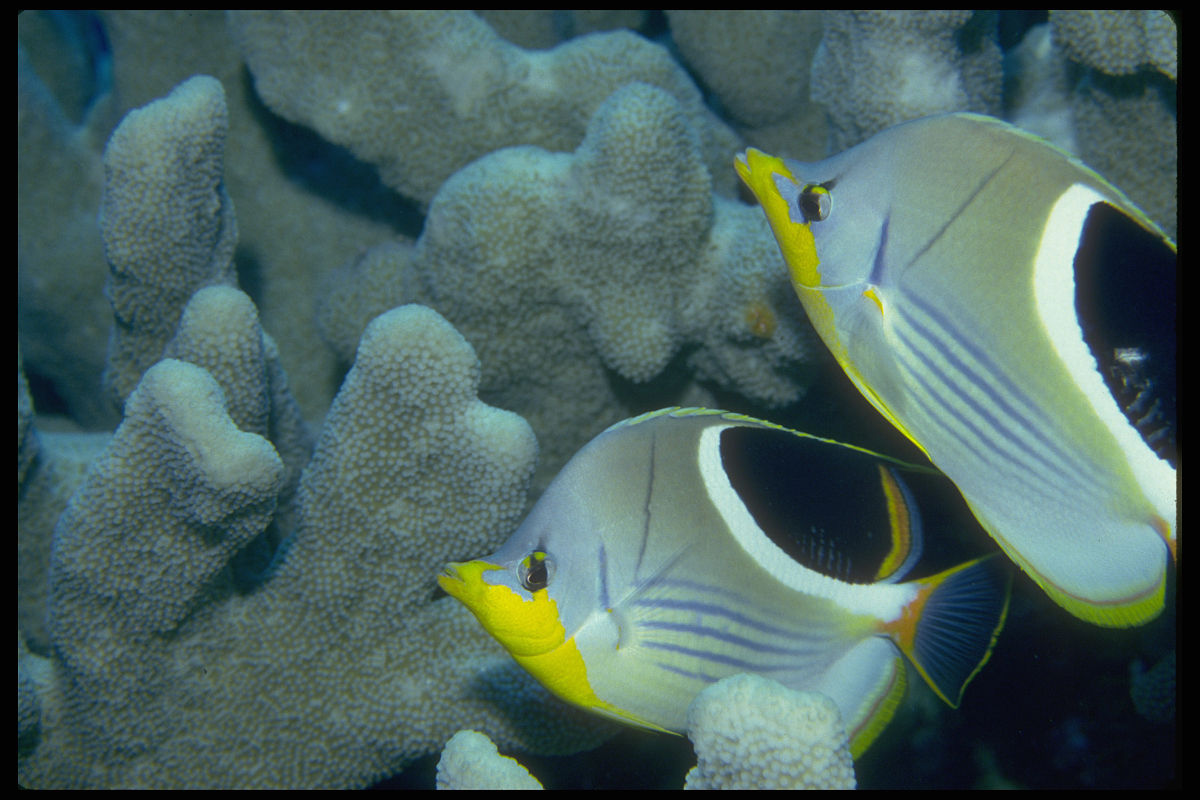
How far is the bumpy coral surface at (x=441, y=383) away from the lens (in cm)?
139

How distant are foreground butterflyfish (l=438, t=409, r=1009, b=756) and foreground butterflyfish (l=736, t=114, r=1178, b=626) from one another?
15cm

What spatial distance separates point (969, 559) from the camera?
3.38 ft

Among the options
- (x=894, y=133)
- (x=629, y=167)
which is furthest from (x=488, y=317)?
(x=894, y=133)

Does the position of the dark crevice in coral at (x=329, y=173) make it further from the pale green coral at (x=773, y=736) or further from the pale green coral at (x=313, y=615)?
the pale green coral at (x=773, y=736)

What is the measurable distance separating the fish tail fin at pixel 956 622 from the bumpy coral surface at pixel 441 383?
0.06 m

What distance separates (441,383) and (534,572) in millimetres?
519

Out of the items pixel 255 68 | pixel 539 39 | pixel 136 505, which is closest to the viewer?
pixel 136 505

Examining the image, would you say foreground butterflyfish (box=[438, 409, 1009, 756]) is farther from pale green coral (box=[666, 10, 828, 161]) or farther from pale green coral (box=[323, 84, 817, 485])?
pale green coral (box=[666, 10, 828, 161])

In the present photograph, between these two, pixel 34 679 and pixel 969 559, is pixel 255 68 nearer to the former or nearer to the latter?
pixel 34 679

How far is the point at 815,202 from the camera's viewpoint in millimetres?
928

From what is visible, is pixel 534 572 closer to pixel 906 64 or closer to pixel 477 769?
pixel 477 769

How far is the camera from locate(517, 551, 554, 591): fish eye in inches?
37.5

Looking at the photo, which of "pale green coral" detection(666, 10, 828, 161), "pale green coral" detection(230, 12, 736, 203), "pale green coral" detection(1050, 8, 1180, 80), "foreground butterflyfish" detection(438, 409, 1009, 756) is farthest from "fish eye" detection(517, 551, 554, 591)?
"pale green coral" detection(666, 10, 828, 161)
